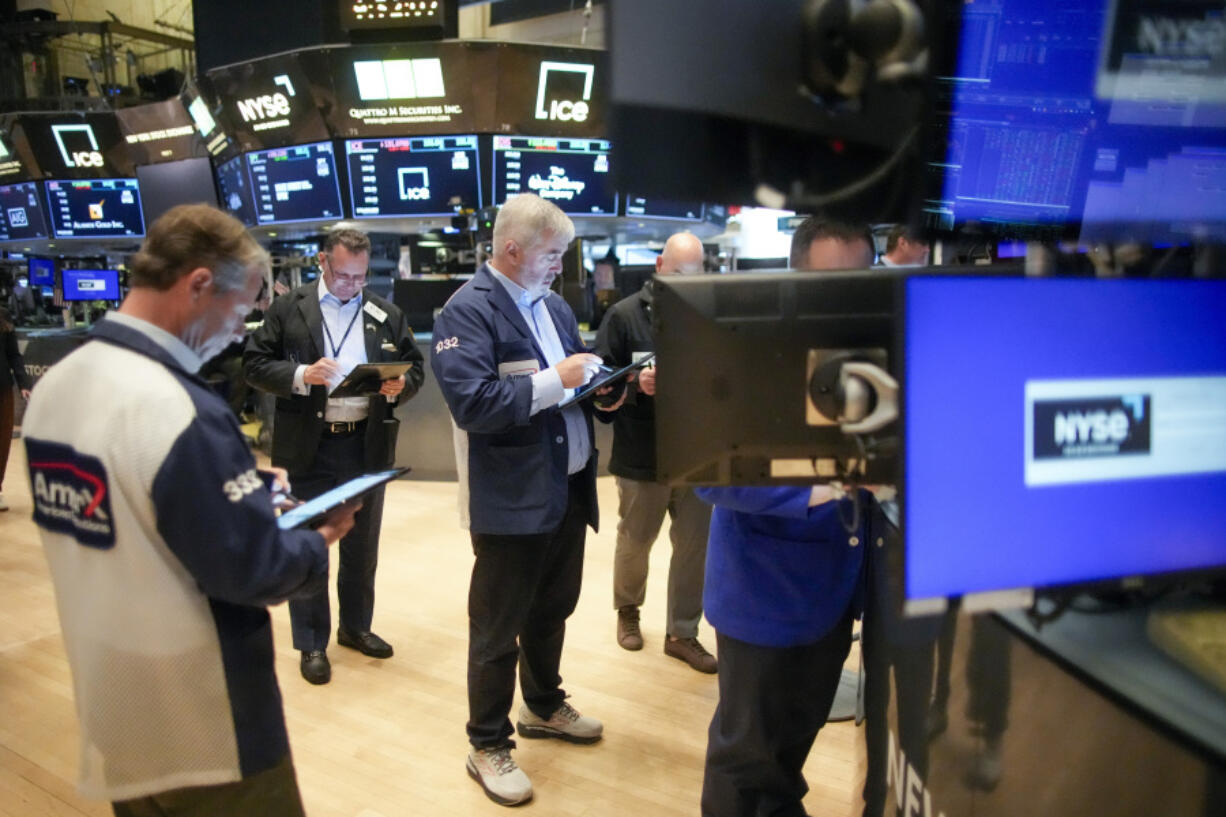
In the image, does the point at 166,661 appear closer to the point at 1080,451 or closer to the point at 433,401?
the point at 1080,451

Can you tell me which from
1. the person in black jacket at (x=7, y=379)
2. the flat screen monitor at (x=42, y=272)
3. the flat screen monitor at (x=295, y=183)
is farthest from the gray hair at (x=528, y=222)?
the flat screen monitor at (x=42, y=272)

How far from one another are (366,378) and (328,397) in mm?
170

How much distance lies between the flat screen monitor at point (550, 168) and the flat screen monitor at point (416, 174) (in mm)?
210

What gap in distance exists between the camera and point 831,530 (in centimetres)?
160

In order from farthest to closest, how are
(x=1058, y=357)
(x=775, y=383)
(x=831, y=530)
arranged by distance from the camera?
(x=831, y=530) → (x=775, y=383) → (x=1058, y=357)

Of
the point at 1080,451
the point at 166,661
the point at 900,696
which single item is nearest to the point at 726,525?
the point at 900,696

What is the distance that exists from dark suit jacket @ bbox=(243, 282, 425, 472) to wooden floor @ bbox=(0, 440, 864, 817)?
34.6 inches

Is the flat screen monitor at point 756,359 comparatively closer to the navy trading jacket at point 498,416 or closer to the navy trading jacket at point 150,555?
the navy trading jacket at point 150,555

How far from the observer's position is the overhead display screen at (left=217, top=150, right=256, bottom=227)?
6.87 meters

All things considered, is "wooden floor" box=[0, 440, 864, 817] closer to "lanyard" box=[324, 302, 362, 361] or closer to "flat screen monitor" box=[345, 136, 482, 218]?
"lanyard" box=[324, 302, 362, 361]

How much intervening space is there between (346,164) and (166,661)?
571 centimetres

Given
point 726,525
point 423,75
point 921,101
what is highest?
point 423,75

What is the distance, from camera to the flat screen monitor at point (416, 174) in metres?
6.19

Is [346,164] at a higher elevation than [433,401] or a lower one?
higher
